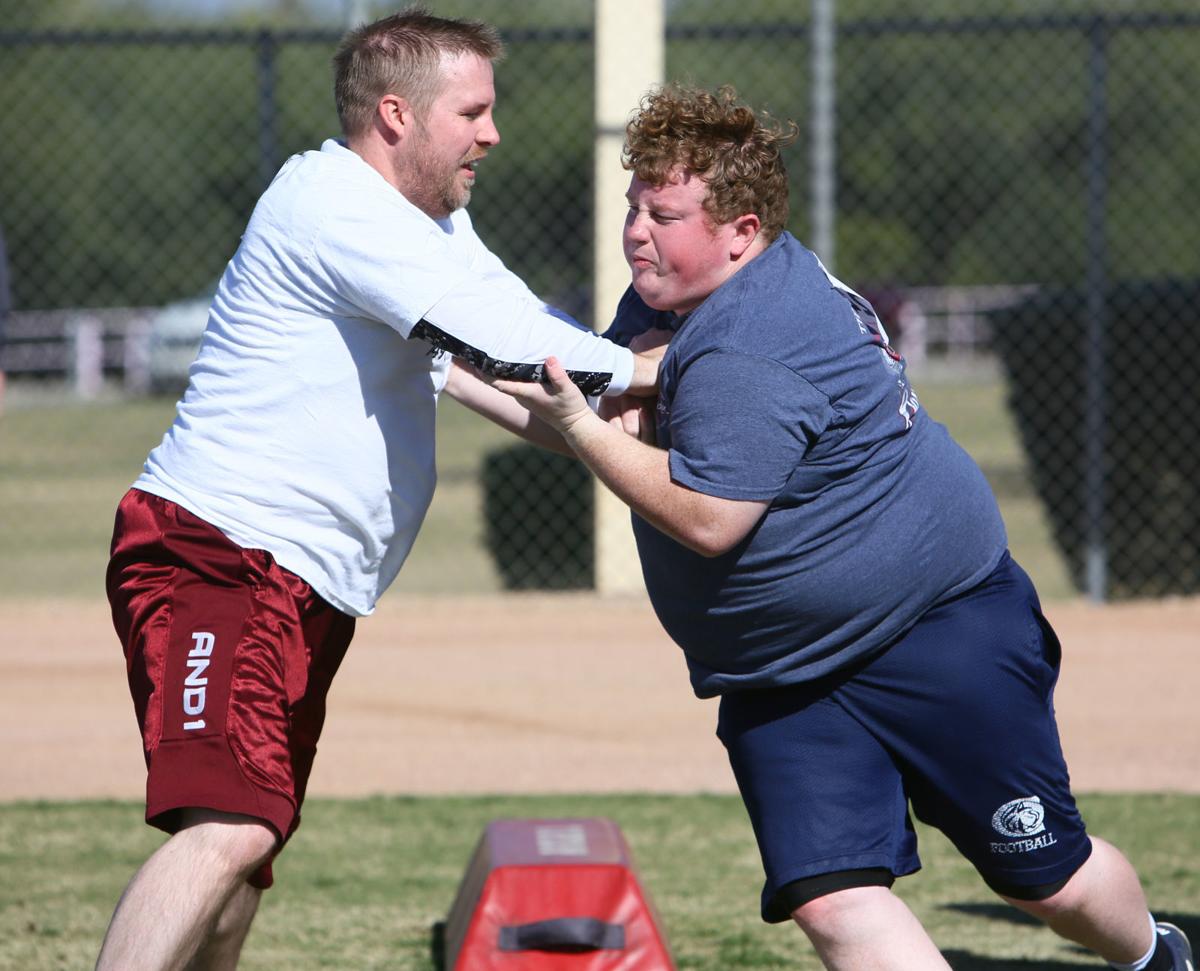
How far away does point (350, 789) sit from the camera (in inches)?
234

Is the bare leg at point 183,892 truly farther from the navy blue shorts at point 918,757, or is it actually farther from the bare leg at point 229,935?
the navy blue shorts at point 918,757

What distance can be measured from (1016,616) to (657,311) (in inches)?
34.5

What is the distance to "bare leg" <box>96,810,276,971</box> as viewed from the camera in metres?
2.83

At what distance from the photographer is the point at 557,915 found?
3.52 meters

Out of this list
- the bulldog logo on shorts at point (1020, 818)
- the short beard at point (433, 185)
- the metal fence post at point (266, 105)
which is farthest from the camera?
the metal fence post at point (266, 105)

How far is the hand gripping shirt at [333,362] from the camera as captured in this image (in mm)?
2949

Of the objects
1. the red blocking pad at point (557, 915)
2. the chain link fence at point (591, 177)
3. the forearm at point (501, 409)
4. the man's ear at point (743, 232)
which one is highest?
the man's ear at point (743, 232)

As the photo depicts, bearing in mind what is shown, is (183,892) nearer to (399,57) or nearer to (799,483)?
(799,483)

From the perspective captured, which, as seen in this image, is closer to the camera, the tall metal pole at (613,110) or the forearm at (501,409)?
the forearm at (501,409)

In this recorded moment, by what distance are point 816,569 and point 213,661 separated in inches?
40.9

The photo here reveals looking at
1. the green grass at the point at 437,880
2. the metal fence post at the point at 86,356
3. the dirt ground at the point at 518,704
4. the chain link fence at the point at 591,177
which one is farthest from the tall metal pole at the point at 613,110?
the metal fence post at the point at 86,356

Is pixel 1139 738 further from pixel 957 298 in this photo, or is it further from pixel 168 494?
pixel 957 298

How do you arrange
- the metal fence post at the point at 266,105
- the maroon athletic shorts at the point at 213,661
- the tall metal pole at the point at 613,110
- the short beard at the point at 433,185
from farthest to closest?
the metal fence post at the point at 266,105 < the tall metal pole at the point at 613,110 < the short beard at the point at 433,185 < the maroon athletic shorts at the point at 213,661

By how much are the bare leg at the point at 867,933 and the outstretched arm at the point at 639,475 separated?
63 centimetres
